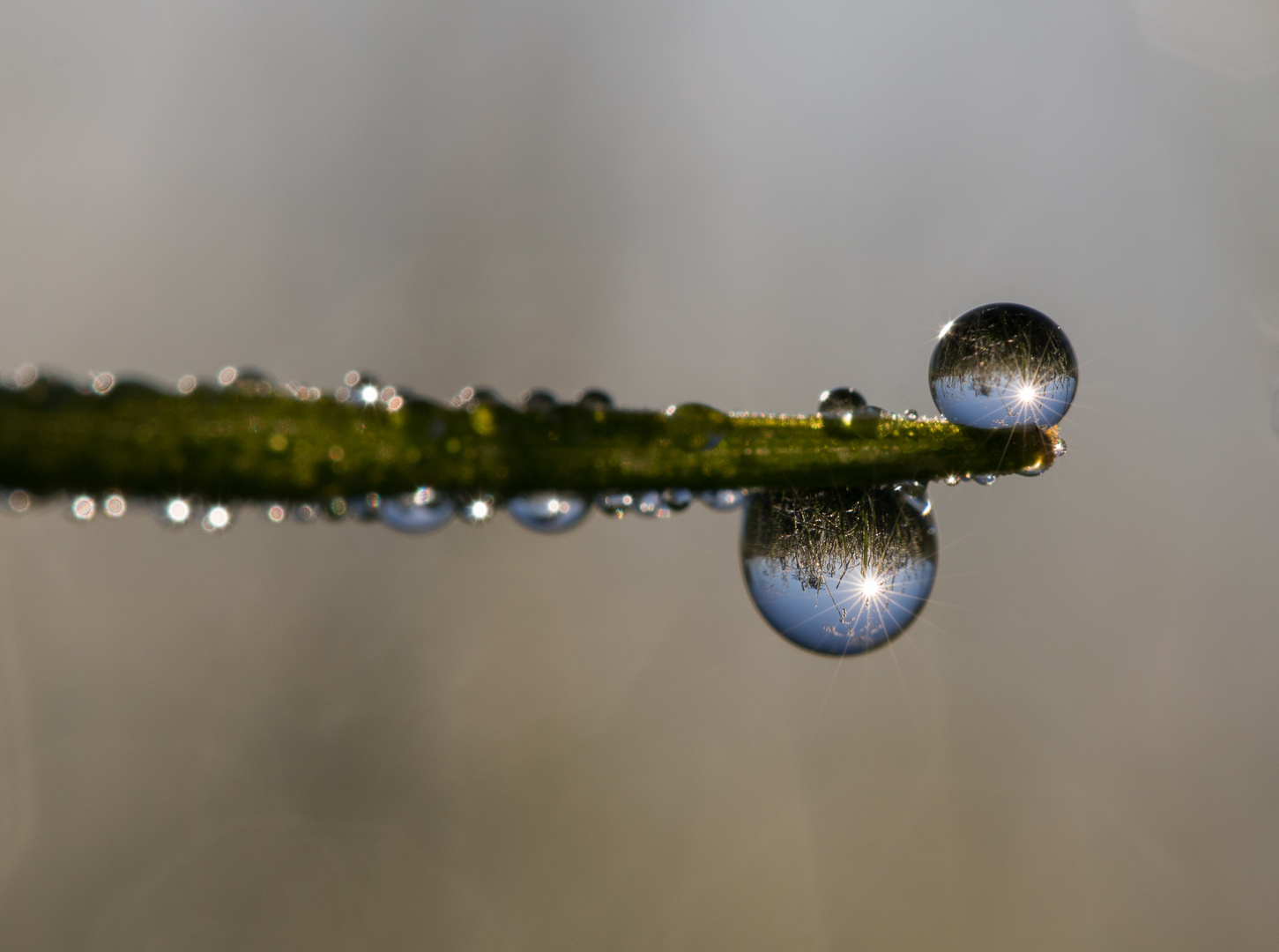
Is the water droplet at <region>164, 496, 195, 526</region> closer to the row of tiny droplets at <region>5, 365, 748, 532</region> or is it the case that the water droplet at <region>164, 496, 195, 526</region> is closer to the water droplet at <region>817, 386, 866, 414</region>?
the row of tiny droplets at <region>5, 365, 748, 532</region>

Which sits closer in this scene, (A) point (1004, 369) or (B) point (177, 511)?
(B) point (177, 511)

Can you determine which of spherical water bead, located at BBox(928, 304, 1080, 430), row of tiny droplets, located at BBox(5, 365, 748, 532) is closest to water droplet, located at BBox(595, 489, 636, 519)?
row of tiny droplets, located at BBox(5, 365, 748, 532)

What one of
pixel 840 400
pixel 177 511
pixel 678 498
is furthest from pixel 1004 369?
pixel 177 511

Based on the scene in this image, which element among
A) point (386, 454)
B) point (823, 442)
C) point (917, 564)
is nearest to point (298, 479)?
point (386, 454)

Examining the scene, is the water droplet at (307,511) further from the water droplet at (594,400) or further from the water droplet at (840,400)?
the water droplet at (840,400)

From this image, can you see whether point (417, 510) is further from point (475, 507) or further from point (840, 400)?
point (840, 400)
